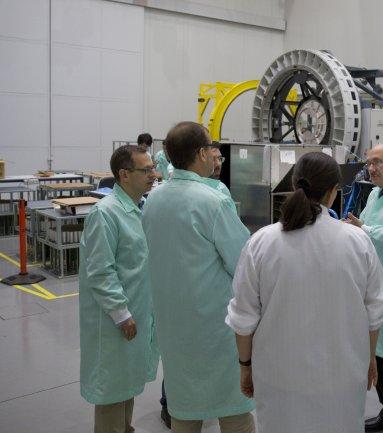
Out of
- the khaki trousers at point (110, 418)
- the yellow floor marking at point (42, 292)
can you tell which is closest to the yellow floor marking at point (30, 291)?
the yellow floor marking at point (42, 292)

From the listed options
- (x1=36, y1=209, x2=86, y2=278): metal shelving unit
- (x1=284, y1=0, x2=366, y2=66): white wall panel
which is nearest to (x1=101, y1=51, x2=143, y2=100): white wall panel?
(x1=284, y1=0, x2=366, y2=66): white wall panel

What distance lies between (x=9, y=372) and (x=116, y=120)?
31.2 feet

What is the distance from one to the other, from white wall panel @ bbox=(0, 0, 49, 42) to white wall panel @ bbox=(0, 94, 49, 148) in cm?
131

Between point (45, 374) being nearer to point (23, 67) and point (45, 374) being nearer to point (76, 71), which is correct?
point (23, 67)

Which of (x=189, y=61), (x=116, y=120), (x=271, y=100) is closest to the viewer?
(x=271, y=100)

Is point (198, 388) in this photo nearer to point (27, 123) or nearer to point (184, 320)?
point (184, 320)

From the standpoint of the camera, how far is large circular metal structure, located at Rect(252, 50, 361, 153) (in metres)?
7.10

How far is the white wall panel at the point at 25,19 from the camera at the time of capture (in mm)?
10961

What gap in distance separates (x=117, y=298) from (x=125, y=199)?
48 cm

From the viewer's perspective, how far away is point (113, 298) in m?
2.38

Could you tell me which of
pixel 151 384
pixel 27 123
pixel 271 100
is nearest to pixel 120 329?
pixel 151 384

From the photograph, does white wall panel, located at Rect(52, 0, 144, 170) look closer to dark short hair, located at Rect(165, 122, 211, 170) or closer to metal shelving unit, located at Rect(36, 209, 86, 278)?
metal shelving unit, located at Rect(36, 209, 86, 278)

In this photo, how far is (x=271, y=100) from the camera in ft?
28.4

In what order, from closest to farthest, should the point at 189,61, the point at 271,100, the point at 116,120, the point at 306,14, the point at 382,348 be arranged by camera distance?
the point at 382,348
the point at 271,100
the point at 116,120
the point at 189,61
the point at 306,14
